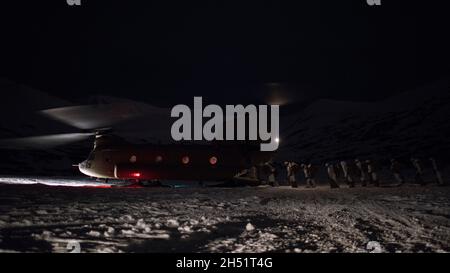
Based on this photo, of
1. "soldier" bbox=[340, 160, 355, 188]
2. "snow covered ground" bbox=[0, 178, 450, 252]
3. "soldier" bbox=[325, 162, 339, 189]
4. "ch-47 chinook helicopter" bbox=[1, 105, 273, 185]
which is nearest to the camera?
"snow covered ground" bbox=[0, 178, 450, 252]

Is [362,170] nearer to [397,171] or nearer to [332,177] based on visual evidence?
[397,171]

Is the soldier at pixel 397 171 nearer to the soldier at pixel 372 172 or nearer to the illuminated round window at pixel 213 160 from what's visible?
the soldier at pixel 372 172

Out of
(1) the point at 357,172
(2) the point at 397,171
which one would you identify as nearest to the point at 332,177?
(1) the point at 357,172

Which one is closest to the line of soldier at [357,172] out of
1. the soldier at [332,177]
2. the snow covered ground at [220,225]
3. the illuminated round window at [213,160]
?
the soldier at [332,177]

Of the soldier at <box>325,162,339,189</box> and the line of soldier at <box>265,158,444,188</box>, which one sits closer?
the soldier at <box>325,162,339,189</box>

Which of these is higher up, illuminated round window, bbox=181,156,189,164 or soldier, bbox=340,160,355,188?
illuminated round window, bbox=181,156,189,164

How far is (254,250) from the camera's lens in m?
6.70

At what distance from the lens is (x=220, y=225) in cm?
907

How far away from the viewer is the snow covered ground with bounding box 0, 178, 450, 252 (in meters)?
6.99

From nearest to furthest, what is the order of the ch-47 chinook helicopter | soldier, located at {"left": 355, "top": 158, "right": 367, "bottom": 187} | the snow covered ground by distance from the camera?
the snow covered ground, soldier, located at {"left": 355, "top": 158, "right": 367, "bottom": 187}, the ch-47 chinook helicopter

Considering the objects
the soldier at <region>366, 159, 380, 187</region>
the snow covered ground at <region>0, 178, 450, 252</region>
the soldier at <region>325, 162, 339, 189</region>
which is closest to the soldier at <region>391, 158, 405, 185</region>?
the soldier at <region>366, 159, 380, 187</region>

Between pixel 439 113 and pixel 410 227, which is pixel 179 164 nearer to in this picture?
pixel 410 227

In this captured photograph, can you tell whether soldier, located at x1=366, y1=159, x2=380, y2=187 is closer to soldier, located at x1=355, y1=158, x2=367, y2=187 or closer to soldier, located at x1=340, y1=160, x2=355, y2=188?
soldier, located at x1=355, y1=158, x2=367, y2=187
